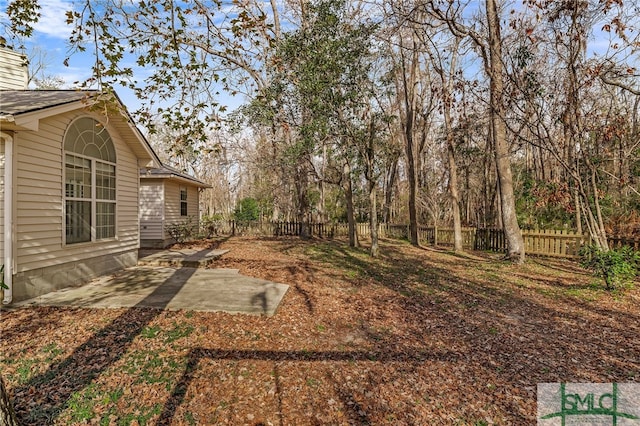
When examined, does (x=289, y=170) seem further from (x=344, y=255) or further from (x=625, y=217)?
(x=625, y=217)

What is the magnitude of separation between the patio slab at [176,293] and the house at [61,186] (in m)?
0.54

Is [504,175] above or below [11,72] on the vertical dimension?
below

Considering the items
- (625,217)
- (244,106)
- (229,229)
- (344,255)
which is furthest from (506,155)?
(229,229)

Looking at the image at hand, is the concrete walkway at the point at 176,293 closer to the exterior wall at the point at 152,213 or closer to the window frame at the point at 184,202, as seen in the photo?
the exterior wall at the point at 152,213

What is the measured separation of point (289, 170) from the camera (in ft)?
58.7

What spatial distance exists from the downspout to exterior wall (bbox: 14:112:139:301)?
4.6 inches

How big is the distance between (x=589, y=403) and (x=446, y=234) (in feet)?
46.4

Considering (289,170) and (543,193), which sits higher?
(289,170)

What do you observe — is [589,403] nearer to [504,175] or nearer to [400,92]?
[504,175]

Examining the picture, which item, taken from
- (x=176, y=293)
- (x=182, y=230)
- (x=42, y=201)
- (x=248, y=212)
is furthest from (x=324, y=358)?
(x=248, y=212)

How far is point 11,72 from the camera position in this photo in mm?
8555

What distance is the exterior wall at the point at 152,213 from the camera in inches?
555

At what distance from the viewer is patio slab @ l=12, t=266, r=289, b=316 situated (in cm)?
582

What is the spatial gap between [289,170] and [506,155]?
10530mm
